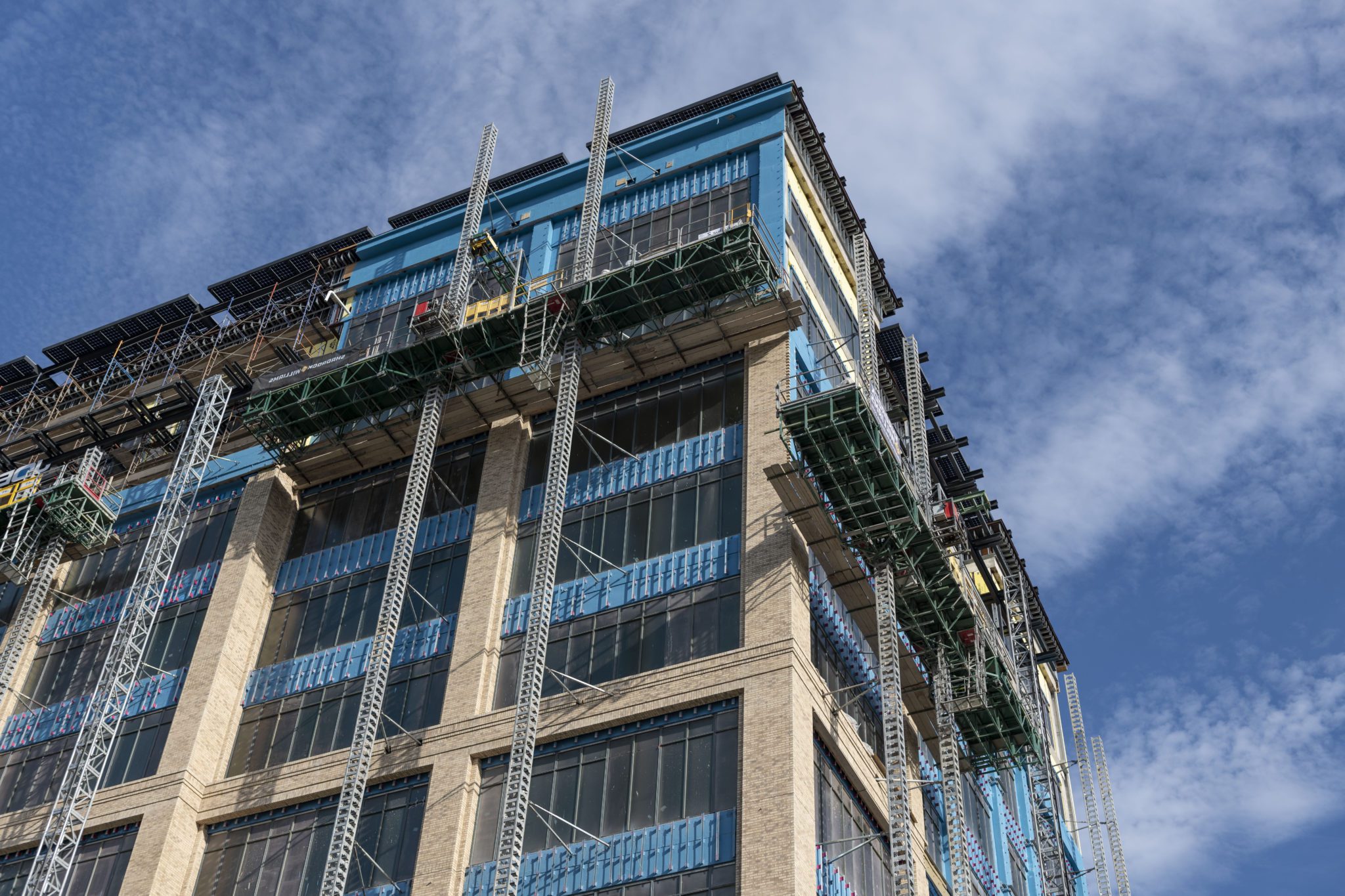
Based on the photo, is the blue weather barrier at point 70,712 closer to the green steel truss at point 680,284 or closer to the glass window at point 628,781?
the glass window at point 628,781

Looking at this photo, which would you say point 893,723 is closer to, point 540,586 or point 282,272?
point 540,586

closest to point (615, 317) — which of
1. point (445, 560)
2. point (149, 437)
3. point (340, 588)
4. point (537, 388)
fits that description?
point (537, 388)

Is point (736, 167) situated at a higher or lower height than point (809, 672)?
higher

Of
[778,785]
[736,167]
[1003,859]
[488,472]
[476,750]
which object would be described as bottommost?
[778,785]

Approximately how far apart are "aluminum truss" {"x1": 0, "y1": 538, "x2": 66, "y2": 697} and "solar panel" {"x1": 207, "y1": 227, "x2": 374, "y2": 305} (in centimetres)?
1559

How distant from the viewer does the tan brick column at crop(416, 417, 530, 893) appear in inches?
1577

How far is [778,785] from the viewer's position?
36.9 meters

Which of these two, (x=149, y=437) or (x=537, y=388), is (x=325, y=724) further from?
(x=149, y=437)

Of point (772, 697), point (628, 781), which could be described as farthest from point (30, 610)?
point (772, 697)

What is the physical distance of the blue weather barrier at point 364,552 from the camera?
49094 millimetres

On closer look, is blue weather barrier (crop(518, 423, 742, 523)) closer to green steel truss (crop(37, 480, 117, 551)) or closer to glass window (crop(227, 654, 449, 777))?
glass window (crop(227, 654, 449, 777))

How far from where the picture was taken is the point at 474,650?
4447 cm

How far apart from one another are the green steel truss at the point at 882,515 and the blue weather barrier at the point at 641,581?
3.49 metres

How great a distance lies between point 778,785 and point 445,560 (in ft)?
51.7
